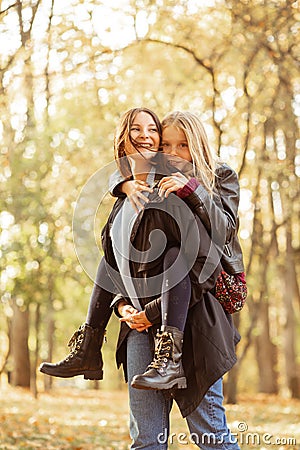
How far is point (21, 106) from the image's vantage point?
12914 mm

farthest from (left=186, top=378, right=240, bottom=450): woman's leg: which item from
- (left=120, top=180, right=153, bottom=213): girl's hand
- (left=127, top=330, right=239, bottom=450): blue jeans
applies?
(left=120, top=180, right=153, bottom=213): girl's hand

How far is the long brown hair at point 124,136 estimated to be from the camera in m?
3.59

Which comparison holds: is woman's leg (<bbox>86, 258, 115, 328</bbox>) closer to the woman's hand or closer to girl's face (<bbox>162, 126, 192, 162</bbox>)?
the woman's hand

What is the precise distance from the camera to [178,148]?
355 cm

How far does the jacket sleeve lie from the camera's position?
3.30 m

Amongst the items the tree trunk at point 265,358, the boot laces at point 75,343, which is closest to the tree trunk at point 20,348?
the tree trunk at point 265,358

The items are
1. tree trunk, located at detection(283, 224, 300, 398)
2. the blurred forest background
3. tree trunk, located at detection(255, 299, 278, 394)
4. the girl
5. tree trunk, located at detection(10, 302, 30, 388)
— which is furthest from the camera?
tree trunk, located at detection(255, 299, 278, 394)

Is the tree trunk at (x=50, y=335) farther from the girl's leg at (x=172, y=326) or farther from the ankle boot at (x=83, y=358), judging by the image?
the girl's leg at (x=172, y=326)

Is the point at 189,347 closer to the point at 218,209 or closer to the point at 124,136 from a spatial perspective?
the point at 218,209

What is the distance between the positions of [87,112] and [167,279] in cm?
1036

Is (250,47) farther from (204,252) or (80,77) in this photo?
(204,252)

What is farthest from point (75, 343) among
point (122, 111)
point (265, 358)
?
point (265, 358)

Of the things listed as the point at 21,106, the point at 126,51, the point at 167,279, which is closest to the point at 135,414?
the point at 167,279

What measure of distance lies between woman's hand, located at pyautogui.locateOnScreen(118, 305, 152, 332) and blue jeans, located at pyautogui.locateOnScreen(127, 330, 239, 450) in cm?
7
